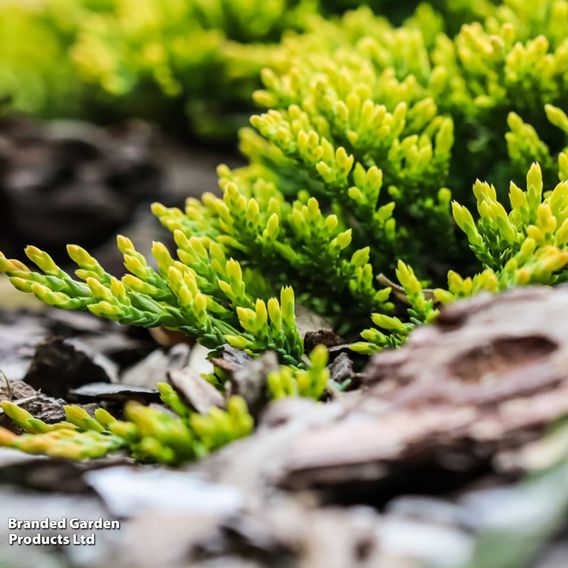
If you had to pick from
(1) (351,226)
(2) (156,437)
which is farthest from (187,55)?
(2) (156,437)

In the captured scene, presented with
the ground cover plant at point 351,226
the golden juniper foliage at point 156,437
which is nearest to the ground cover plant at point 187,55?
the ground cover plant at point 351,226

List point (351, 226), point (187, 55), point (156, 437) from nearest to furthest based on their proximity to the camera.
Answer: point (156, 437) → point (351, 226) → point (187, 55)

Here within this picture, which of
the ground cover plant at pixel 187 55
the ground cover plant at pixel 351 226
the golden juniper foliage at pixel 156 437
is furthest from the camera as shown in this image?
the ground cover plant at pixel 187 55

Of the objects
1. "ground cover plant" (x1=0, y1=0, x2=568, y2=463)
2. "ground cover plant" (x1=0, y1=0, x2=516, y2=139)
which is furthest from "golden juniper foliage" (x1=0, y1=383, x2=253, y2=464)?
"ground cover plant" (x1=0, y1=0, x2=516, y2=139)

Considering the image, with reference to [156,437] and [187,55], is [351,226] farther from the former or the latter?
[187,55]

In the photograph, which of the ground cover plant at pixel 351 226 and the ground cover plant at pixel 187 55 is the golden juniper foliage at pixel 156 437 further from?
the ground cover plant at pixel 187 55

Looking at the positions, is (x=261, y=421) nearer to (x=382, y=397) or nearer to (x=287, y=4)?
(x=382, y=397)

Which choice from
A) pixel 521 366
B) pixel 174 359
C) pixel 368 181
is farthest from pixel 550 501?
pixel 174 359

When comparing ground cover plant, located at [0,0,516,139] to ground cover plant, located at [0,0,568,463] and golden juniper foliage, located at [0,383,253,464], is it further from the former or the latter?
golden juniper foliage, located at [0,383,253,464]
